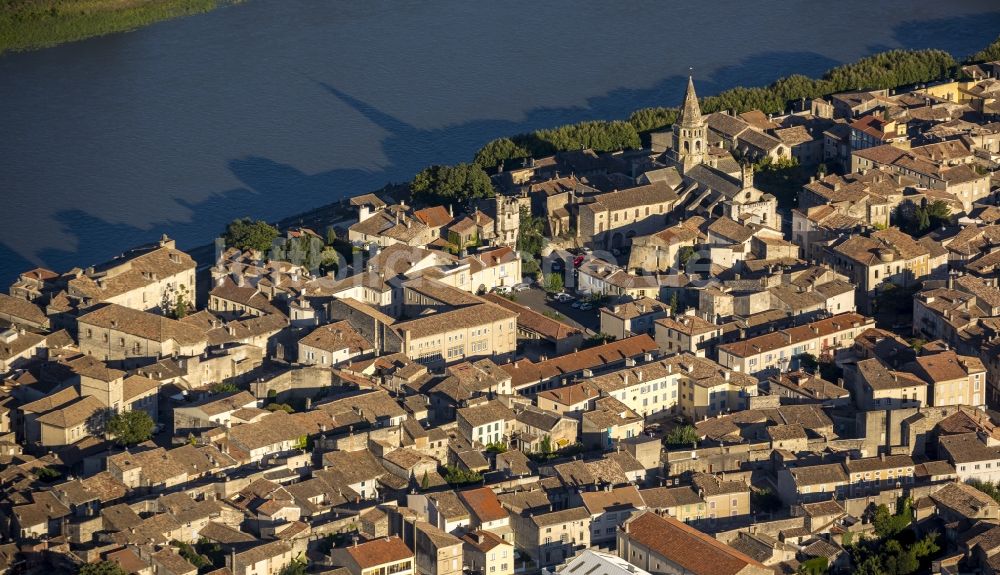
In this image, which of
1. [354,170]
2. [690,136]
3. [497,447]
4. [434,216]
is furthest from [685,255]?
[354,170]

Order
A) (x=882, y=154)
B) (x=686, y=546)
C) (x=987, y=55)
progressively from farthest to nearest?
(x=987, y=55), (x=882, y=154), (x=686, y=546)

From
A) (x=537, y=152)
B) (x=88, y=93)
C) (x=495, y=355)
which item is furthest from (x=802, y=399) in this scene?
(x=88, y=93)

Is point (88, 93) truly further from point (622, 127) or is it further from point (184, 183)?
point (622, 127)

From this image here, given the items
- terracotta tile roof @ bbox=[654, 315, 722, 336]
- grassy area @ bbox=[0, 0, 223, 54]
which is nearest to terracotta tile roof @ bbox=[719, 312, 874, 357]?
terracotta tile roof @ bbox=[654, 315, 722, 336]

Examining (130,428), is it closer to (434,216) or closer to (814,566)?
(434,216)

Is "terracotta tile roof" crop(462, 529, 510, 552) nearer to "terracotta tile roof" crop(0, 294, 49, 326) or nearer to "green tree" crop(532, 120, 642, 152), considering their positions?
"terracotta tile roof" crop(0, 294, 49, 326)

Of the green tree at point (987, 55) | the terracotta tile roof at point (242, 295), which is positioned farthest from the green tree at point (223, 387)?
the green tree at point (987, 55)

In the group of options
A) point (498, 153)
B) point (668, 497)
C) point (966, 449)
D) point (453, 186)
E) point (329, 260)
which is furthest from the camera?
point (498, 153)
